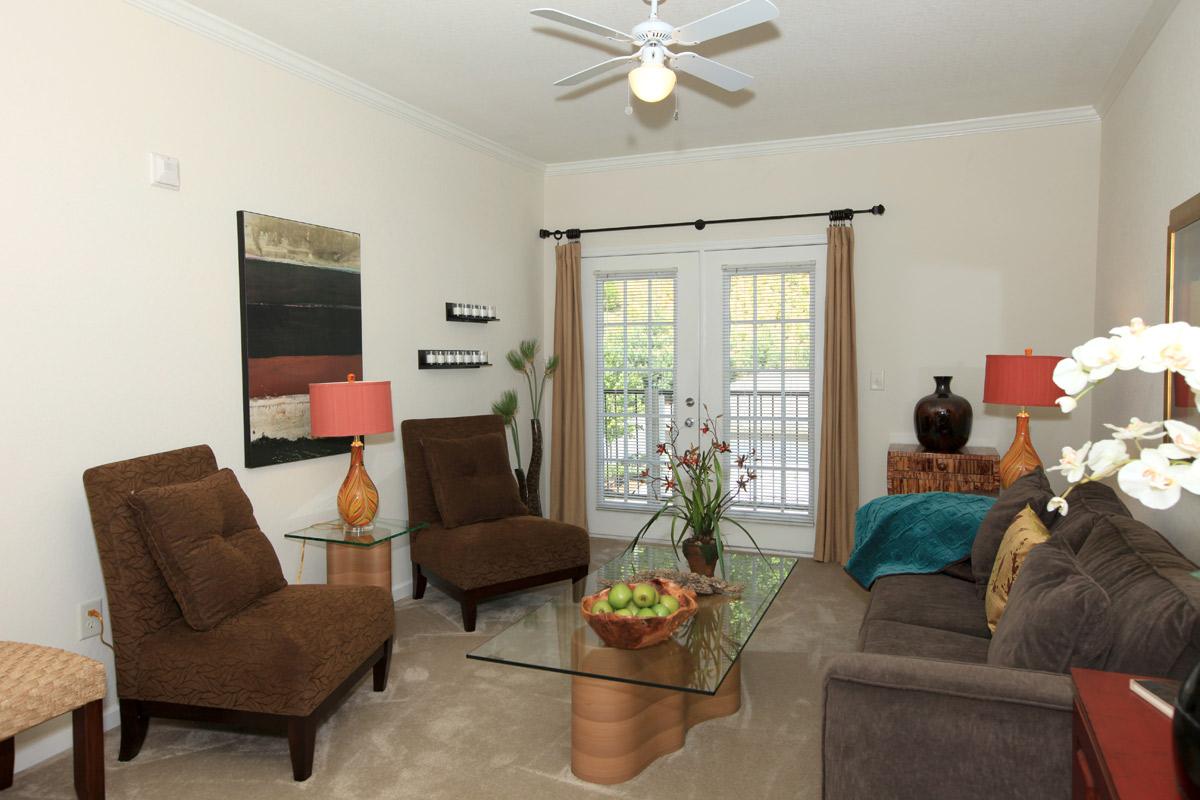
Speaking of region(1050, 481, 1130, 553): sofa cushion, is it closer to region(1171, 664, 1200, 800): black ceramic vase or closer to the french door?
region(1171, 664, 1200, 800): black ceramic vase

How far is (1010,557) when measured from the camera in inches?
106

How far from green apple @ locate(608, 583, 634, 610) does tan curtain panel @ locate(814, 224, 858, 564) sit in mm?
3023

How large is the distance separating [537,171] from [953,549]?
399 cm

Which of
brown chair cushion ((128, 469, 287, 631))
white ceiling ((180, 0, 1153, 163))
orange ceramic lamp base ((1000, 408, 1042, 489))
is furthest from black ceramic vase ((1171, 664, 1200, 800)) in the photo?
orange ceramic lamp base ((1000, 408, 1042, 489))

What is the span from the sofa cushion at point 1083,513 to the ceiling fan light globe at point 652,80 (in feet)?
5.97

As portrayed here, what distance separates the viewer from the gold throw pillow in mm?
2617

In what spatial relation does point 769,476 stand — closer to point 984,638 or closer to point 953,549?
point 953,549

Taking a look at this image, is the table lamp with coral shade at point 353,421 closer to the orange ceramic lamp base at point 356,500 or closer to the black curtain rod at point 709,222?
the orange ceramic lamp base at point 356,500

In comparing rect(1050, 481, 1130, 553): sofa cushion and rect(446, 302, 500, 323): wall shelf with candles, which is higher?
rect(446, 302, 500, 323): wall shelf with candles

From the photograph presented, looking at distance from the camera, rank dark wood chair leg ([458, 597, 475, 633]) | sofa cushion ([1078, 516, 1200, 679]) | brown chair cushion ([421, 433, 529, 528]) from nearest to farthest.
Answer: sofa cushion ([1078, 516, 1200, 679]) → dark wood chair leg ([458, 597, 475, 633]) → brown chair cushion ([421, 433, 529, 528])

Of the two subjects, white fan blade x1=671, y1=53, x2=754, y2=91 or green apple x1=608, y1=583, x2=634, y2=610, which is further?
white fan blade x1=671, y1=53, x2=754, y2=91

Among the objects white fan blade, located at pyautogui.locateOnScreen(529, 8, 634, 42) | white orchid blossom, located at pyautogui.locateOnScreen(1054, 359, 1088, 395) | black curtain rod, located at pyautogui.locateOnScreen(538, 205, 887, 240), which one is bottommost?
white orchid blossom, located at pyautogui.locateOnScreen(1054, 359, 1088, 395)

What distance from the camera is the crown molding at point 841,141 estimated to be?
482 cm

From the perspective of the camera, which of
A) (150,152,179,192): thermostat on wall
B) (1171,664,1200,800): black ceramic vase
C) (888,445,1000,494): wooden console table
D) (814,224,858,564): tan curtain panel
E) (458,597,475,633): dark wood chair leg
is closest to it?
(1171,664,1200,800): black ceramic vase
